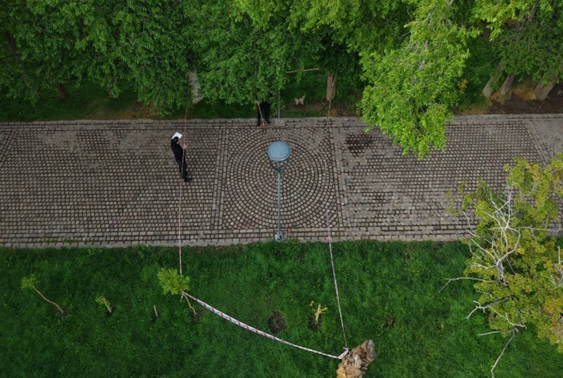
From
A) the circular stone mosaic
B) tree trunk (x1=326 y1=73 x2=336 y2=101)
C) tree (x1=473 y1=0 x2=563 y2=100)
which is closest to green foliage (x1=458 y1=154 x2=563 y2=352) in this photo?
the circular stone mosaic

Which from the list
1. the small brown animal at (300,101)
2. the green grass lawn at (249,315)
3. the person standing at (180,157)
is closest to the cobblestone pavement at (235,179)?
the person standing at (180,157)

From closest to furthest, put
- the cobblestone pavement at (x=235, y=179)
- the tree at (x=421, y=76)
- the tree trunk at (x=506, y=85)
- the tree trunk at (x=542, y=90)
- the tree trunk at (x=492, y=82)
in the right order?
1. the tree at (x=421, y=76)
2. the cobblestone pavement at (x=235, y=179)
3. the tree trunk at (x=492, y=82)
4. the tree trunk at (x=506, y=85)
5. the tree trunk at (x=542, y=90)

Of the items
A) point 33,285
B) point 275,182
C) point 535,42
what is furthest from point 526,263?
point 33,285

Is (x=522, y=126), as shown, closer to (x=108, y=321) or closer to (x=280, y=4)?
(x=280, y=4)

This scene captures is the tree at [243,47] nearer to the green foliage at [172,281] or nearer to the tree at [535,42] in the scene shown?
the green foliage at [172,281]

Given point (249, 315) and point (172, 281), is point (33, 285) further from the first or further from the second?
point (249, 315)

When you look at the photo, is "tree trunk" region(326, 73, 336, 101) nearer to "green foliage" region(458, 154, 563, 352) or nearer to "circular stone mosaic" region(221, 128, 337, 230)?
"circular stone mosaic" region(221, 128, 337, 230)
